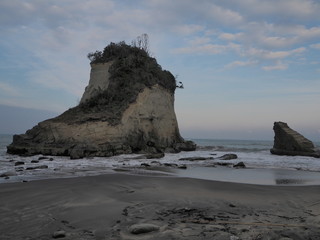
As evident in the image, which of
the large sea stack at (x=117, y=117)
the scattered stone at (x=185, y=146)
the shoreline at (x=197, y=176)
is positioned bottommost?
the shoreline at (x=197, y=176)

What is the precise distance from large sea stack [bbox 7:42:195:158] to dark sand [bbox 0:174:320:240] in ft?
37.1

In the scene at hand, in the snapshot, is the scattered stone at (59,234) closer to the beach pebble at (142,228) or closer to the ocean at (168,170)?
the beach pebble at (142,228)

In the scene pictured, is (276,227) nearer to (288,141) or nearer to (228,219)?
(228,219)

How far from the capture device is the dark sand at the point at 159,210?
12.9ft

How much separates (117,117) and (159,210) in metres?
17.6

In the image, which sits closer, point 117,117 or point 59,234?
point 59,234

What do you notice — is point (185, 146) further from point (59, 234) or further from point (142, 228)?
point (59, 234)

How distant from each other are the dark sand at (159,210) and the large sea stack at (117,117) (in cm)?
1131

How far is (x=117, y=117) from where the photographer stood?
22281 mm

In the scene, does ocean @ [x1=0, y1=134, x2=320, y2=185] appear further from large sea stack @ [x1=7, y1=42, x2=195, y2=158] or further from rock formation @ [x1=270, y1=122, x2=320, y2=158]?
rock formation @ [x1=270, y1=122, x2=320, y2=158]

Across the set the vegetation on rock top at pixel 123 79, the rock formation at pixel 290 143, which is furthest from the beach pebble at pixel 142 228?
the rock formation at pixel 290 143

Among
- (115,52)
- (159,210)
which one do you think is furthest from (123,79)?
(159,210)

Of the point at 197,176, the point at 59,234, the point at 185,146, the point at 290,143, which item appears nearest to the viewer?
the point at 59,234

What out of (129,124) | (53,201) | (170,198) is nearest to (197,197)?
(170,198)
